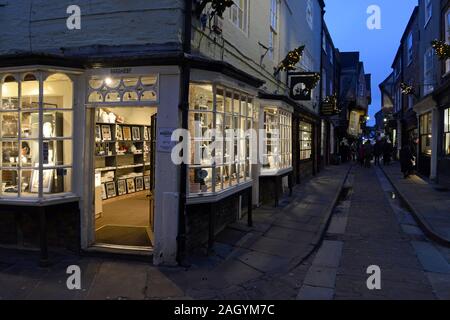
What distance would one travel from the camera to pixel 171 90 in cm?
606

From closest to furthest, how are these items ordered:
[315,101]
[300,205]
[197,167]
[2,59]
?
[2,59] < [197,167] < [300,205] < [315,101]

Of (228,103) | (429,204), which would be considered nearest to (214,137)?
(228,103)

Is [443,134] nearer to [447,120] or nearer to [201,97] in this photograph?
[447,120]

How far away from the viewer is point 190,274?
5.73 metres

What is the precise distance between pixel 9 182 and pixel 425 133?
18.3 m

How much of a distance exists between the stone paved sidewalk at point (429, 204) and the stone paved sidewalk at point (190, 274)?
2.54 m

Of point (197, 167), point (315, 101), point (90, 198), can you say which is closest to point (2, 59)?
point (90, 198)

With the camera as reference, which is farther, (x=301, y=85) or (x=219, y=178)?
(x=301, y=85)

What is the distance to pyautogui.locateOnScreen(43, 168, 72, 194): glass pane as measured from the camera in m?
6.33

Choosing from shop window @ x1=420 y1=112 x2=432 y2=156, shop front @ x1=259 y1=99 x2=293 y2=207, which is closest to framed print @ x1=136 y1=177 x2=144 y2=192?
shop front @ x1=259 y1=99 x2=293 y2=207

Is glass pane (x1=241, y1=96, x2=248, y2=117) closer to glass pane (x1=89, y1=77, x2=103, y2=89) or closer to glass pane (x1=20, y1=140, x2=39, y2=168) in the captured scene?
glass pane (x1=89, y1=77, x2=103, y2=89)

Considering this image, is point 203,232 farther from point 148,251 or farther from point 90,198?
point 90,198

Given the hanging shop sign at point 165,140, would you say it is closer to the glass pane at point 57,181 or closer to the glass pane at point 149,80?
the glass pane at point 149,80

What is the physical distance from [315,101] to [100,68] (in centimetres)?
1691
